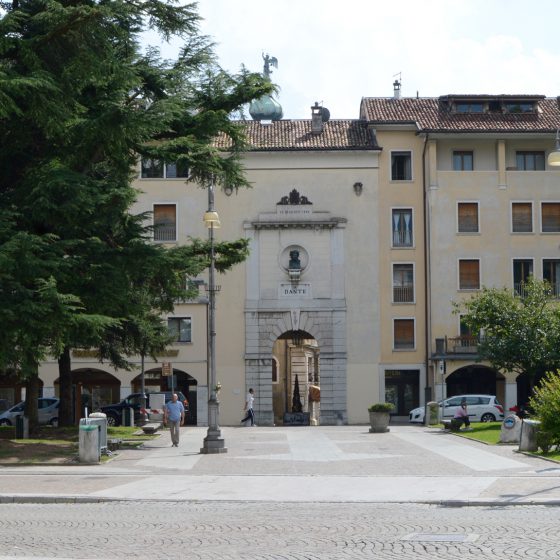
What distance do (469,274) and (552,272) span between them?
4.37 meters

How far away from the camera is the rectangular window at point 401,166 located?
59.0 metres

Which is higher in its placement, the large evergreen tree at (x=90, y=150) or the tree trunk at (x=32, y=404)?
the large evergreen tree at (x=90, y=150)

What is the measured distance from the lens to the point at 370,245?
58594 millimetres

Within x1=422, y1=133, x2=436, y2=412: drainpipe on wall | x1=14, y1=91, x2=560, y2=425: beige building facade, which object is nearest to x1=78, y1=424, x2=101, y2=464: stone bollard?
x1=14, y1=91, x2=560, y2=425: beige building facade

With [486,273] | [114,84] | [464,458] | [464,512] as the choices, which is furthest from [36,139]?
[486,273]

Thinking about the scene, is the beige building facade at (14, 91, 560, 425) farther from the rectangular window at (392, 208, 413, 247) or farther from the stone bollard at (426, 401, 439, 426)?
the stone bollard at (426, 401, 439, 426)

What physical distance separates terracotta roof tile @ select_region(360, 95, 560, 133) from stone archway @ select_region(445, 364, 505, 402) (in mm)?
12802

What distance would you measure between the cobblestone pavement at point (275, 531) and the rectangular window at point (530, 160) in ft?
146

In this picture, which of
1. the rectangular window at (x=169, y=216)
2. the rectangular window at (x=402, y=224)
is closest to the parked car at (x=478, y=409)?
→ the rectangular window at (x=402, y=224)

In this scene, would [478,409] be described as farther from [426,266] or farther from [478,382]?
[426,266]

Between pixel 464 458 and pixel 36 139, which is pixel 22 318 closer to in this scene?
pixel 36 139

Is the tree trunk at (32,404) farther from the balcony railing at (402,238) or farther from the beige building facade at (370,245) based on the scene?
the balcony railing at (402,238)

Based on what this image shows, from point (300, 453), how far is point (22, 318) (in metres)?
8.27

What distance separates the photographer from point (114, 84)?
1177 inches
